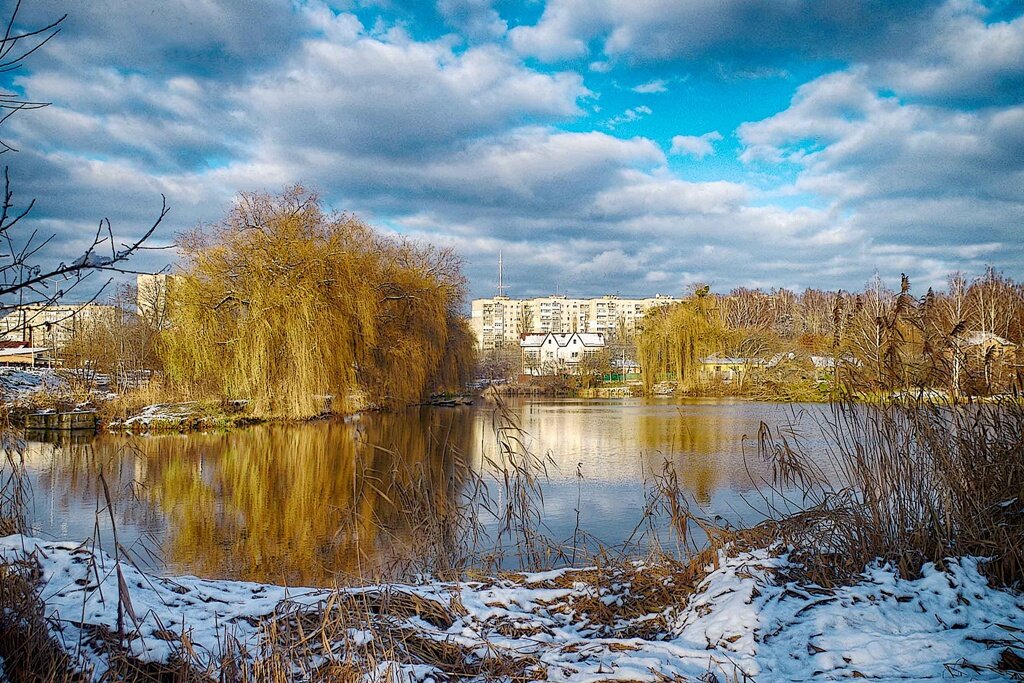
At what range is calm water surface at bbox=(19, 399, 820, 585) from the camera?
21.7 ft

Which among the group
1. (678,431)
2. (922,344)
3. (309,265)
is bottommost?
(678,431)

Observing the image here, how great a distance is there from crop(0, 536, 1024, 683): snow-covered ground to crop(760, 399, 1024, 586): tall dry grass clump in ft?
0.63

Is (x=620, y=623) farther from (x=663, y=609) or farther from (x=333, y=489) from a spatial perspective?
(x=333, y=489)

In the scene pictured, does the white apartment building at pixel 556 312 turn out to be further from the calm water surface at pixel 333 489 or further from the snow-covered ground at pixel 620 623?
the snow-covered ground at pixel 620 623

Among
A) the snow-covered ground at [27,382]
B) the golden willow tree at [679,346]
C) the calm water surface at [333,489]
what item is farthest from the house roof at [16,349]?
the golden willow tree at [679,346]

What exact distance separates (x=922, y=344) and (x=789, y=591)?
2.60 m

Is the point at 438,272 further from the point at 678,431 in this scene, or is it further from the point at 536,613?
the point at 536,613

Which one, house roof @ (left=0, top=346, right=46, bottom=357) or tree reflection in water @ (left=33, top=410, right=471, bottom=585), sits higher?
house roof @ (left=0, top=346, right=46, bottom=357)

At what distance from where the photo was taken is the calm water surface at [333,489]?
6.61 metres

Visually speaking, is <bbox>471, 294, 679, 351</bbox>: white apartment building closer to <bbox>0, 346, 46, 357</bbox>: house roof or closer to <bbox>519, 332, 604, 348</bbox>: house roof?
<bbox>519, 332, 604, 348</bbox>: house roof

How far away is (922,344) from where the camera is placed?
5.43 metres

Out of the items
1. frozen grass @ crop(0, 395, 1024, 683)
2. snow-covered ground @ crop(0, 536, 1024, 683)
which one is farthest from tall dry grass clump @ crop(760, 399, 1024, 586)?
snow-covered ground @ crop(0, 536, 1024, 683)

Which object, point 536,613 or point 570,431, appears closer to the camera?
point 536,613

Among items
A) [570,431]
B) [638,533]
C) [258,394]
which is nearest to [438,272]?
[258,394]
